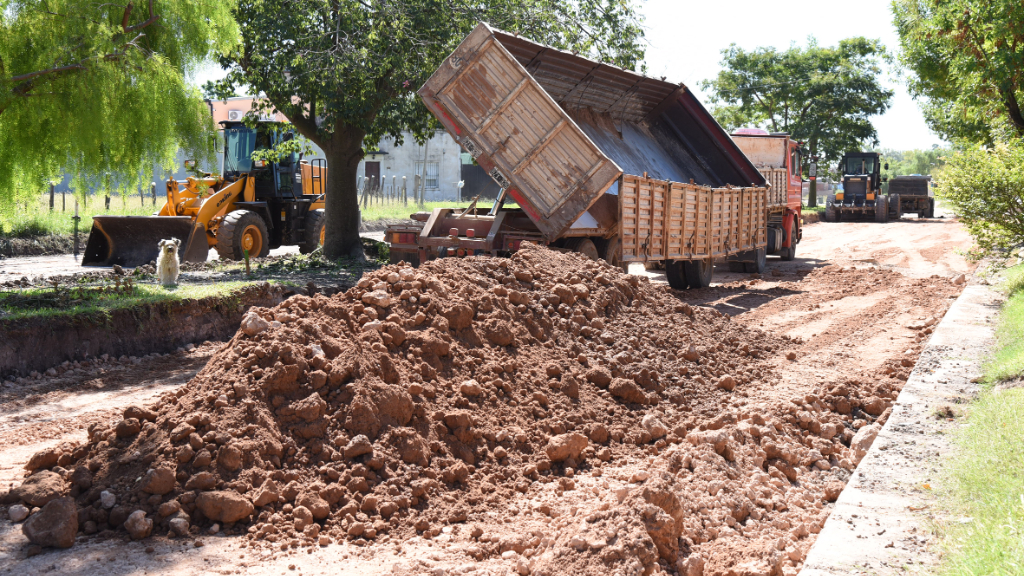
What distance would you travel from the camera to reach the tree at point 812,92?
4191cm

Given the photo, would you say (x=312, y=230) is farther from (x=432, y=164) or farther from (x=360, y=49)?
(x=432, y=164)

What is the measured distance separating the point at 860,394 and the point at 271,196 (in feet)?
42.9

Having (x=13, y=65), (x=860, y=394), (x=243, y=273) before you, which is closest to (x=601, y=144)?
(x=243, y=273)

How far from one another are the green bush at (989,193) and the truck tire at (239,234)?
1142 centimetres

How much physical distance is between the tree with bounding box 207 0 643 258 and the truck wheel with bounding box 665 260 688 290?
425cm

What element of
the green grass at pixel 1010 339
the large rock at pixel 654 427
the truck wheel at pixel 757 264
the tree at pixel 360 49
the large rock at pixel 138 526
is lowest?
the large rock at pixel 138 526

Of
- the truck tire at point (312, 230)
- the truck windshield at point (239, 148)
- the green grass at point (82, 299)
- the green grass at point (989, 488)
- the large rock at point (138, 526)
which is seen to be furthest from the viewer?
the truck tire at point (312, 230)

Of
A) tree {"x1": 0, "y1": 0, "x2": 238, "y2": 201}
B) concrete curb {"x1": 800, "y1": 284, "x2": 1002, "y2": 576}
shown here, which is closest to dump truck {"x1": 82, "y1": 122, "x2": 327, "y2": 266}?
tree {"x1": 0, "y1": 0, "x2": 238, "y2": 201}

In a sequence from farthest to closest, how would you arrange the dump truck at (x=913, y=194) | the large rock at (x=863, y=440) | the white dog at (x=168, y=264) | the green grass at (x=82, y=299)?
the dump truck at (x=913, y=194) → the white dog at (x=168, y=264) → the green grass at (x=82, y=299) → the large rock at (x=863, y=440)

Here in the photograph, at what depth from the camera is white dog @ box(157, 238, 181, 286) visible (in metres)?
10.5

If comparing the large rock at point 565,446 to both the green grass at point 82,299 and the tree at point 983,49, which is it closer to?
the green grass at point 82,299

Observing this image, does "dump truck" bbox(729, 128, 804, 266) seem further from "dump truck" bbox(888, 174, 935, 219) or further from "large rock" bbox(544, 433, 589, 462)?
"dump truck" bbox(888, 174, 935, 219)

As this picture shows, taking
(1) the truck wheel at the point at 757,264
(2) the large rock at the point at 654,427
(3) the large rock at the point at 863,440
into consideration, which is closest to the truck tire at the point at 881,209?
(1) the truck wheel at the point at 757,264

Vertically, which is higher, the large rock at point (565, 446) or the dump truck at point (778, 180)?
the dump truck at point (778, 180)
